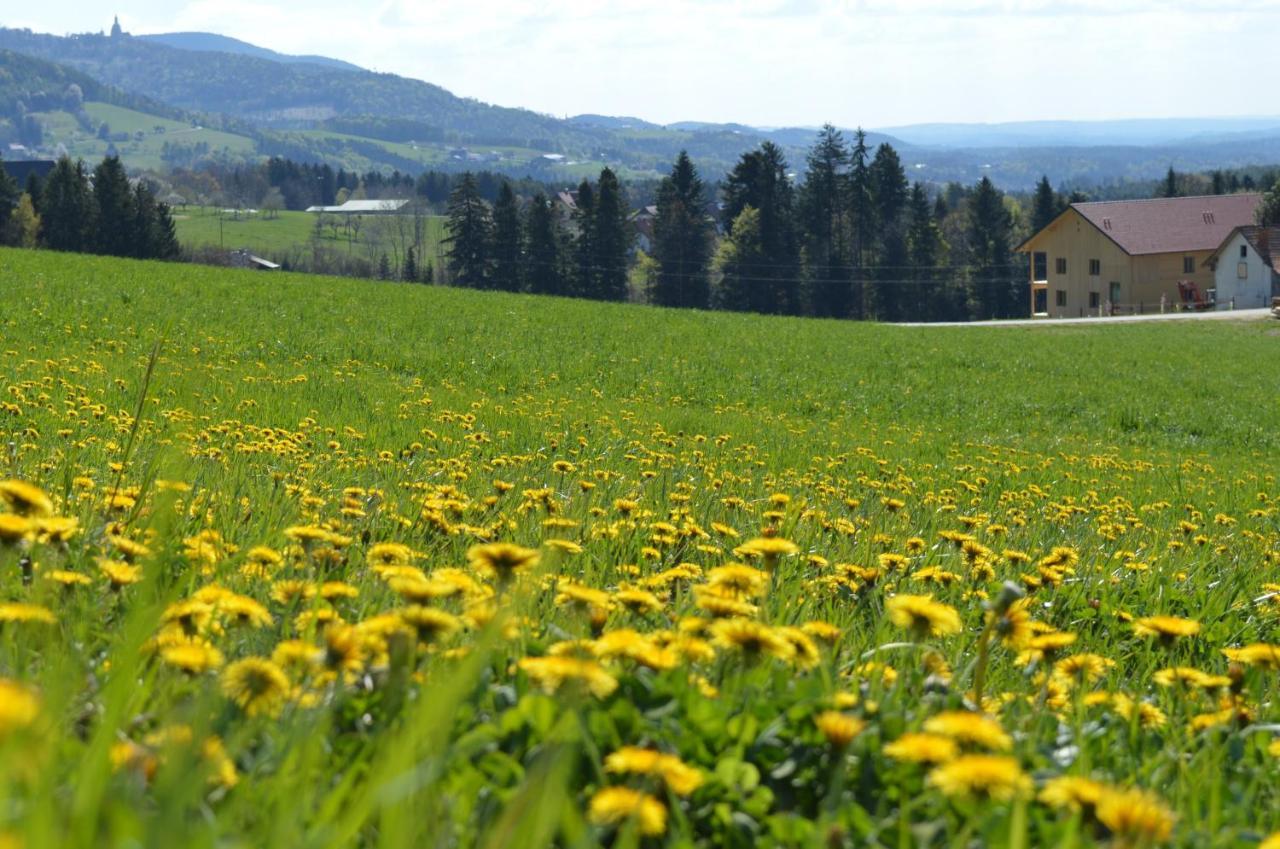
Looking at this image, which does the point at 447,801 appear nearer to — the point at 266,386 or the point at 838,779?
the point at 838,779

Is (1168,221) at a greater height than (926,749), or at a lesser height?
greater

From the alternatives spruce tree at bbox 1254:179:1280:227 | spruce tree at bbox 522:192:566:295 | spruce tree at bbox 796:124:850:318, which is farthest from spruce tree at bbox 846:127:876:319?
spruce tree at bbox 1254:179:1280:227

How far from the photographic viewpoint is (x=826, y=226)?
8431 centimetres

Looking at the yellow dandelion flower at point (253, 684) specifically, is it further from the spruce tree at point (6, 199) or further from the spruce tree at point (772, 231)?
the spruce tree at point (772, 231)

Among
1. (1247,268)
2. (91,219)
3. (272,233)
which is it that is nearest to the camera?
(91,219)

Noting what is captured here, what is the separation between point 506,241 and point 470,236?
2.23m

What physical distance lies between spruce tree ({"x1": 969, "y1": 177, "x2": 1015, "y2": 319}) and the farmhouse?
199 inches

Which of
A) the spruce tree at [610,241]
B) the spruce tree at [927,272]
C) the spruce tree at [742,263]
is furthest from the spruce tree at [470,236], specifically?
the spruce tree at [927,272]

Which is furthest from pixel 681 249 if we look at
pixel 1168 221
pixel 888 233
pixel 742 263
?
pixel 1168 221

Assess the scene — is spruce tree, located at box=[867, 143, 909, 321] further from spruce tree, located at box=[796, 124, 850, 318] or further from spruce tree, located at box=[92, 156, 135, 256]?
spruce tree, located at box=[92, 156, 135, 256]

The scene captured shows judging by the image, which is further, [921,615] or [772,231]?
[772,231]

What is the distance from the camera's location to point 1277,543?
273 inches

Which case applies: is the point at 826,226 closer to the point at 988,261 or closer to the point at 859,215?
the point at 859,215

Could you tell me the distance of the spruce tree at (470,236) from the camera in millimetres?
76125
